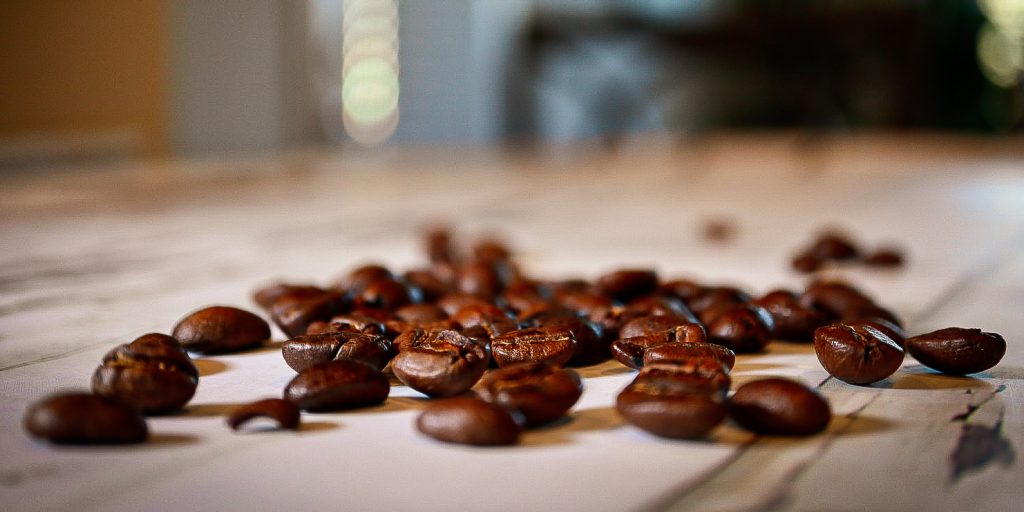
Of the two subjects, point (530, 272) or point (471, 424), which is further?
point (530, 272)

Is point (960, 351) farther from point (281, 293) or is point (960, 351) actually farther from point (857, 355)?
point (281, 293)

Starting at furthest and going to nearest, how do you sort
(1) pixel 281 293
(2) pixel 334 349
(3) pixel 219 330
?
1. (1) pixel 281 293
2. (3) pixel 219 330
3. (2) pixel 334 349

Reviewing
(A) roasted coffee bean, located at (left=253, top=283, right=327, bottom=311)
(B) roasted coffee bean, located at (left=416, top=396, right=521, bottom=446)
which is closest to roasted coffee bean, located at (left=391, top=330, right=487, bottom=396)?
(B) roasted coffee bean, located at (left=416, top=396, right=521, bottom=446)

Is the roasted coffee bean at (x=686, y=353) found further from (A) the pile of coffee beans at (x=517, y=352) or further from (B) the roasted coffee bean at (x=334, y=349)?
(B) the roasted coffee bean at (x=334, y=349)

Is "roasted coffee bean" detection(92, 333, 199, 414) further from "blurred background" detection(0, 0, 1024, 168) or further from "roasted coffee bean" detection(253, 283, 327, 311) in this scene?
"blurred background" detection(0, 0, 1024, 168)

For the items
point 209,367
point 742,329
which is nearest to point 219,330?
point 209,367

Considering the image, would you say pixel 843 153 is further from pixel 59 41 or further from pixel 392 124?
pixel 59 41
